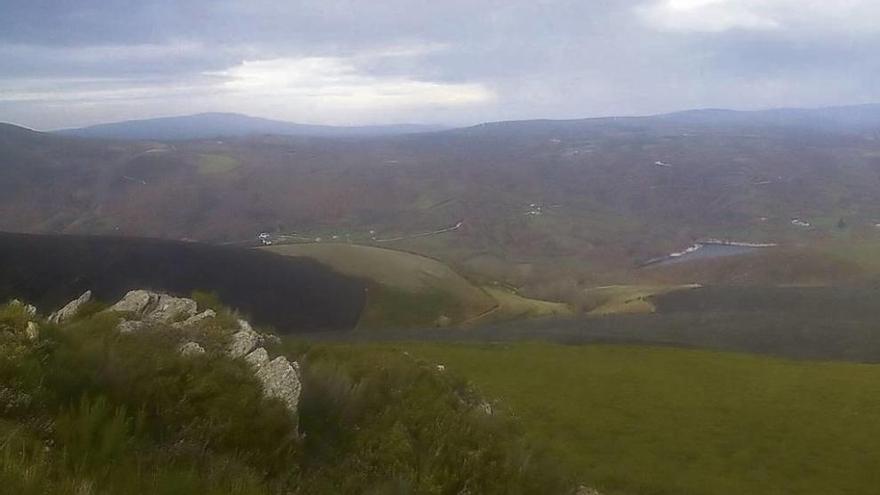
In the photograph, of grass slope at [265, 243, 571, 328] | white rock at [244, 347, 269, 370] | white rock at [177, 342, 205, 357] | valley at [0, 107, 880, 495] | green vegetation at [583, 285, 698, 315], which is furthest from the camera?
green vegetation at [583, 285, 698, 315]

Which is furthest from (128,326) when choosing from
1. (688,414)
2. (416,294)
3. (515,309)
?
(515,309)

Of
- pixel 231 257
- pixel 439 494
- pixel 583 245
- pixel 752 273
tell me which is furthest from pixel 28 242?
pixel 583 245

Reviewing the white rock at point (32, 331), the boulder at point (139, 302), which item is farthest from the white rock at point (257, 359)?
the boulder at point (139, 302)

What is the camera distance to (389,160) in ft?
557

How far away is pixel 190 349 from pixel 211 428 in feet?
5.61

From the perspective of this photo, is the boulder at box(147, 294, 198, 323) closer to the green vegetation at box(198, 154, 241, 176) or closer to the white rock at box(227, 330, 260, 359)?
the white rock at box(227, 330, 260, 359)

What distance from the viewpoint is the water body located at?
91.6m

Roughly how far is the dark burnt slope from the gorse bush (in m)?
23.3

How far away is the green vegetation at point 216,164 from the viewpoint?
135663 mm

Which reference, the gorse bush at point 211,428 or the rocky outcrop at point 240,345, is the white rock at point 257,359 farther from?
the gorse bush at point 211,428

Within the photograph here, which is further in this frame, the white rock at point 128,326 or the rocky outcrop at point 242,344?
the rocky outcrop at point 242,344

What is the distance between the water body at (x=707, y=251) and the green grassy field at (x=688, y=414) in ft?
227

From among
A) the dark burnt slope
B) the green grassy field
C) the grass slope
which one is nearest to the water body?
the grass slope

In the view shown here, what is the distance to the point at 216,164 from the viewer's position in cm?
14338
